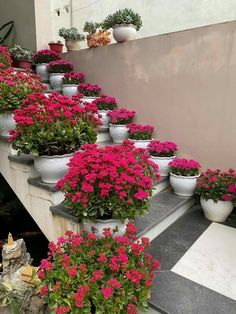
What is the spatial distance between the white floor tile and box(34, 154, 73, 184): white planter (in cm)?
110

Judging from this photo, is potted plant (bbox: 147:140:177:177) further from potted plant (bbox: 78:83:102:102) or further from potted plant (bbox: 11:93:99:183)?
potted plant (bbox: 78:83:102:102)

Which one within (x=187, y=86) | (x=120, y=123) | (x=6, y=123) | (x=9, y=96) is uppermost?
(x=187, y=86)

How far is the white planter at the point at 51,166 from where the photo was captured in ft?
6.12

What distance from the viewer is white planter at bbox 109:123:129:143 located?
316 centimetres

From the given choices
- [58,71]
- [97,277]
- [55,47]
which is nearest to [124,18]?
[58,71]

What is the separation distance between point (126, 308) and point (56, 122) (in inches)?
51.1

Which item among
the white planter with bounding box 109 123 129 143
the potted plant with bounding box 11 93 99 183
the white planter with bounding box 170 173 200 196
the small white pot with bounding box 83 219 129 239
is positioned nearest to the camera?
the small white pot with bounding box 83 219 129 239

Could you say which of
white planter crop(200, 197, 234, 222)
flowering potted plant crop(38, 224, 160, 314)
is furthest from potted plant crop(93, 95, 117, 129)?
flowering potted plant crop(38, 224, 160, 314)

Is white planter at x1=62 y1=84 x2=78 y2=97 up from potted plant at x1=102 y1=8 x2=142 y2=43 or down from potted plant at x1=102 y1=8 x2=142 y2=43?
down

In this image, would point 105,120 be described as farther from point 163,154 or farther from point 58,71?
point 58,71

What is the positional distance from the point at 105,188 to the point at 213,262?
1.03 metres

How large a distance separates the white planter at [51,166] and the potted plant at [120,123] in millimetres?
1339

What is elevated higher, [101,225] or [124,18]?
[124,18]

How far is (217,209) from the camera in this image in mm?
2350
